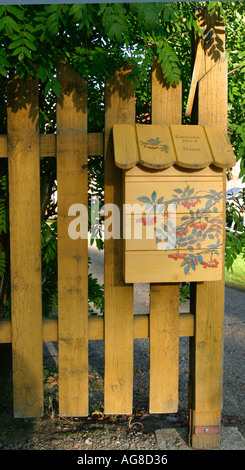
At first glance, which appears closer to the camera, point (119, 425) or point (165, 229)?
point (165, 229)

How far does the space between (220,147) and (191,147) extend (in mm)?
126

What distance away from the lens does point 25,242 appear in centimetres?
213

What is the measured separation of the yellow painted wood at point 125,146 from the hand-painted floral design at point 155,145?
0.05 meters

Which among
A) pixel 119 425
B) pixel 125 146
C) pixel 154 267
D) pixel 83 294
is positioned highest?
pixel 125 146

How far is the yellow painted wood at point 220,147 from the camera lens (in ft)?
6.49

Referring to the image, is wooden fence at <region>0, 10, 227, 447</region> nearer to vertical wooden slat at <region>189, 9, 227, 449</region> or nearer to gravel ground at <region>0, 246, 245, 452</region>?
vertical wooden slat at <region>189, 9, 227, 449</region>

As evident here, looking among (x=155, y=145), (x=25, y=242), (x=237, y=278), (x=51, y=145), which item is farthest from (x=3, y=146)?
(x=237, y=278)

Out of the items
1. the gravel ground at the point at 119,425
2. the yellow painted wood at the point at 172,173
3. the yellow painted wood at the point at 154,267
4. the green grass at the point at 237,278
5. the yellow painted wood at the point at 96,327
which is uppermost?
the yellow painted wood at the point at 172,173

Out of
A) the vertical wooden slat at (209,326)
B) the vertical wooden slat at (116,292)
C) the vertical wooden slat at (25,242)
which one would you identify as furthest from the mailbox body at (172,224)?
the vertical wooden slat at (25,242)

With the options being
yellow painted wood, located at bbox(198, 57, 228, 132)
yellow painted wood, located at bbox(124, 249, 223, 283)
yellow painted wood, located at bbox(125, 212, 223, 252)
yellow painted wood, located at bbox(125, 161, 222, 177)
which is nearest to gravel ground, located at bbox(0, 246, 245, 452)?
yellow painted wood, located at bbox(124, 249, 223, 283)

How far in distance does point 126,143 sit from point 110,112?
0.72 feet

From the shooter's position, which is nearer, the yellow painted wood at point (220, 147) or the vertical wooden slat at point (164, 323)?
the yellow painted wood at point (220, 147)

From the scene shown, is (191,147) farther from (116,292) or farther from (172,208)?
(116,292)

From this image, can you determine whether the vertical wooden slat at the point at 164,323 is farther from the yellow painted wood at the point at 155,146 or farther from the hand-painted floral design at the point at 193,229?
the hand-painted floral design at the point at 193,229
